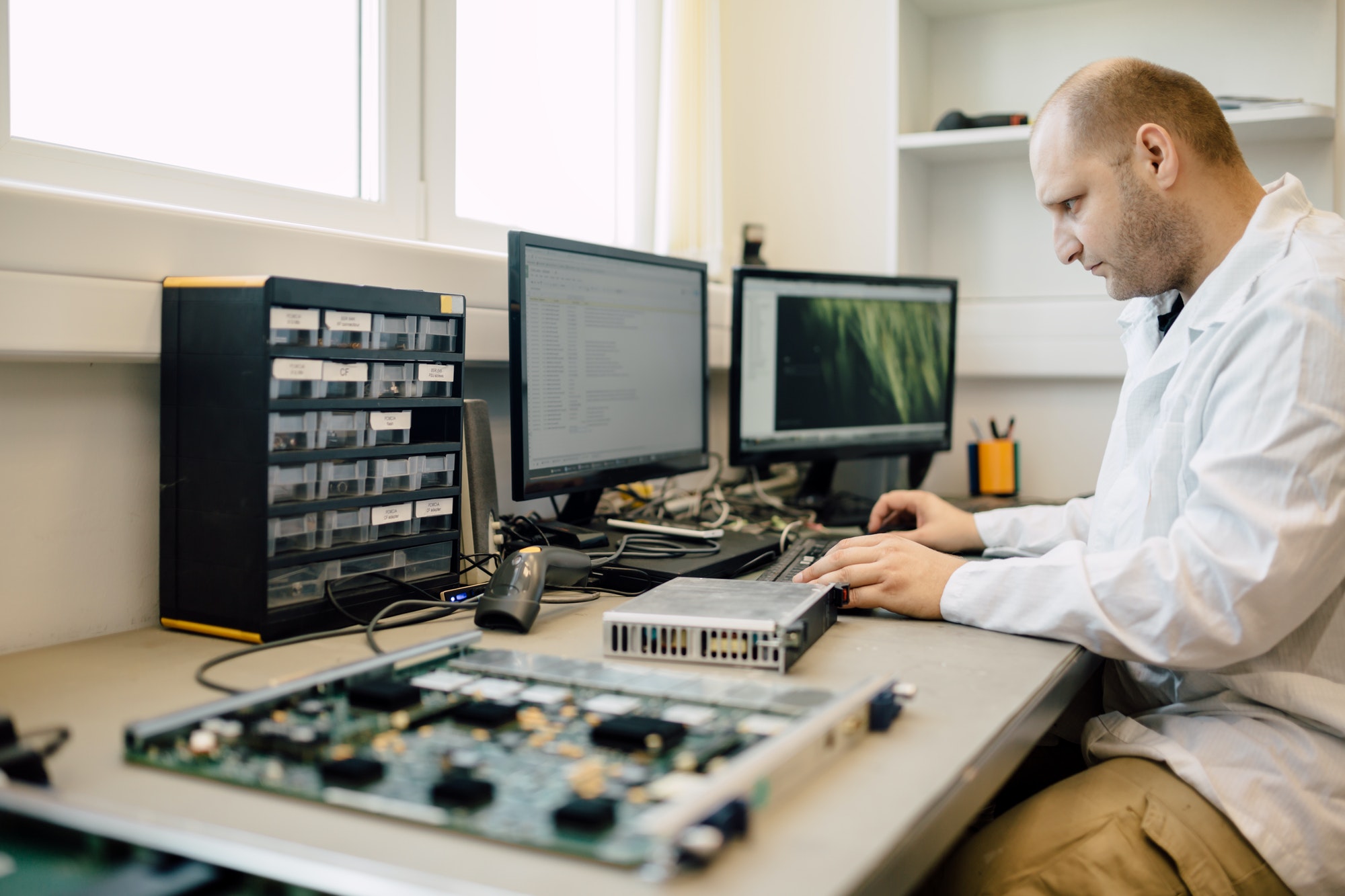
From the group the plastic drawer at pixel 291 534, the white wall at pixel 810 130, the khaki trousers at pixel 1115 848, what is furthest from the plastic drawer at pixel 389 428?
the white wall at pixel 810 130

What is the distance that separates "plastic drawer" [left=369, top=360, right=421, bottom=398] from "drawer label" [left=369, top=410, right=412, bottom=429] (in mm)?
17

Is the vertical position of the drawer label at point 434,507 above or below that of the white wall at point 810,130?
below

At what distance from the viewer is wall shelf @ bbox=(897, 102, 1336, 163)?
208cm

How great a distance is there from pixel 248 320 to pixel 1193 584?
94 centimetres

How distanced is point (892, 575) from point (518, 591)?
41 cm

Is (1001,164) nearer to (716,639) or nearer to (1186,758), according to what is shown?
(1186,758)

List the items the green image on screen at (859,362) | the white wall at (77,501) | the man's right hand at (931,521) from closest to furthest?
the white wall at (77,501), the man's right hand at (931,521), the green image on screen at (859,362)

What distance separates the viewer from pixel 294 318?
1.02 m

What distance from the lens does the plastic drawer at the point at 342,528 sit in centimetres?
108

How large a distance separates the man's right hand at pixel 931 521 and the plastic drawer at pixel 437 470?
26.5 inches

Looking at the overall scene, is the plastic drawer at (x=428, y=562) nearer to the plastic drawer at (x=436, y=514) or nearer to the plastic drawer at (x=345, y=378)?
the plastic drawer at (x=436, y=514)

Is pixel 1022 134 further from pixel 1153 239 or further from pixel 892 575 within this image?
pixel 892 575

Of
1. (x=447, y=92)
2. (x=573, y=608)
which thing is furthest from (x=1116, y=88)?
(x=447, y=92)

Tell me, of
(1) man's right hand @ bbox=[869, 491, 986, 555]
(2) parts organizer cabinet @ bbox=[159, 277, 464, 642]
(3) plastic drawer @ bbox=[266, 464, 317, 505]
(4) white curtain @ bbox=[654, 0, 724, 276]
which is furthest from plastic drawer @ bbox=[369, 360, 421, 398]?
(4) white curtain @ bbox=[654, 0, 724, 276]
